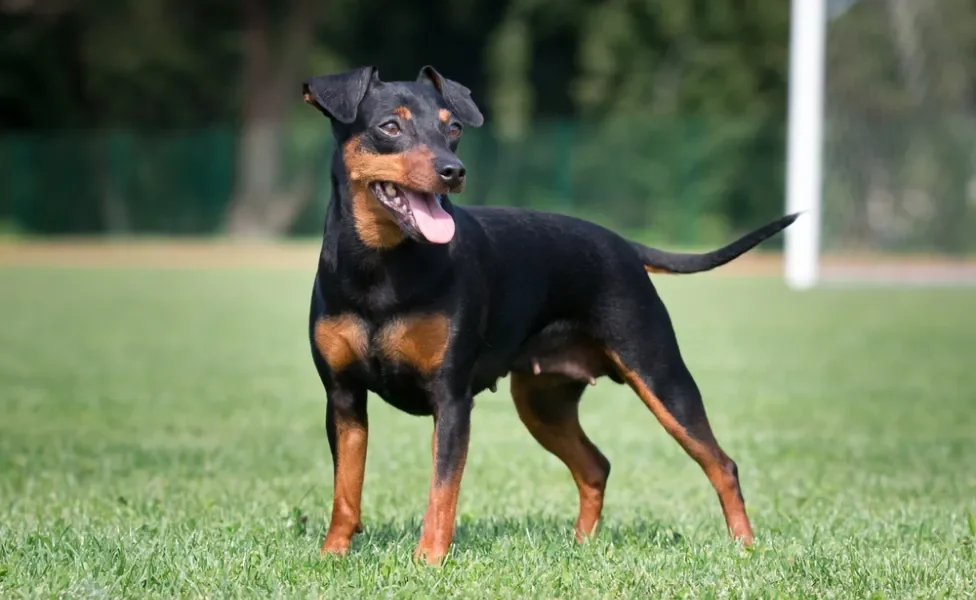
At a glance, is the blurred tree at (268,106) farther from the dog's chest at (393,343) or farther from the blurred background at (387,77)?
the dog's chest at (393,343)

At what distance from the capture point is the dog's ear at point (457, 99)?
5711mm

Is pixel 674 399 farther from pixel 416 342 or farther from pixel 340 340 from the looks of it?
pixel 340 340

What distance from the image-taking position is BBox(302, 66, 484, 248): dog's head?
17.4ft

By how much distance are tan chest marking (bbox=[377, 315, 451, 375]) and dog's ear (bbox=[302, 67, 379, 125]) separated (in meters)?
0.81

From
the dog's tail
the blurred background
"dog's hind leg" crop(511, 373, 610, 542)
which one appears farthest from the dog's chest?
the blurred background

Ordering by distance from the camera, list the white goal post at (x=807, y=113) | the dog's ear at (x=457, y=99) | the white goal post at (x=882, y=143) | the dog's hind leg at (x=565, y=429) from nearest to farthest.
A: the dog's ear at (x=457, y=99) < the dog's hind leg at (x=565, y=429) < the white goal post at (x=807, y=113) < the white goal post at (x=882, y=143)

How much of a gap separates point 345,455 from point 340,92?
56.0 inches

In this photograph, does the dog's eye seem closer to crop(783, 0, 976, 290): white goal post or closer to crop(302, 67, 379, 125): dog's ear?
crop(302, 67, 379, 125): dog's ear

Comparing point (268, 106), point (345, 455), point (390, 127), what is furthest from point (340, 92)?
point (268, 106)

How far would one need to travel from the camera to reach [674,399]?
6125 mm

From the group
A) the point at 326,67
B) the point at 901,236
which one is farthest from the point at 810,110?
the point at 326,67

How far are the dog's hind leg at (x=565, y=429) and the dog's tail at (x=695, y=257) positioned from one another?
68 cm

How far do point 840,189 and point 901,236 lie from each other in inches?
82.9

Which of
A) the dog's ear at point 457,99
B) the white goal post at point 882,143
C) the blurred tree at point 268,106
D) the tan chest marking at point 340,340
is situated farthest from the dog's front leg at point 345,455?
the blurred tree at point 268,106
